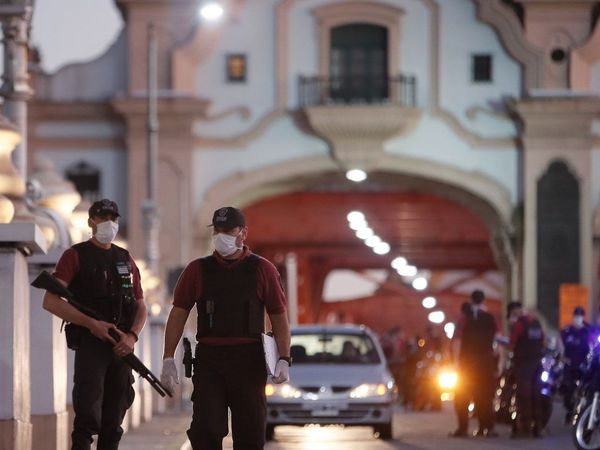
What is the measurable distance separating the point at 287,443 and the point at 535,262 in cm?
3124

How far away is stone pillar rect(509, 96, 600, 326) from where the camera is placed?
A: 182 ft

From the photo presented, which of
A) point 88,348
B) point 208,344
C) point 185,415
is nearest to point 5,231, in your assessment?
point 88,348

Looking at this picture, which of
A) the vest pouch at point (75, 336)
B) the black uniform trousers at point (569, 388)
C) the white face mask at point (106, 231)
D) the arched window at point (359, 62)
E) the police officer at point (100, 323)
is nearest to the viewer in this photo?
the police officer at point (100, 323)

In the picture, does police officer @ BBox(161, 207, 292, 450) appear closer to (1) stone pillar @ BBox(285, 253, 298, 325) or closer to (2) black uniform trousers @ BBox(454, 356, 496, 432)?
(2) black uniform trousers @ BBox(454, 356, 496, 432)

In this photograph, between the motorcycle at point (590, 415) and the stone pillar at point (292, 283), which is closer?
the motorcycle at point (590, 415)

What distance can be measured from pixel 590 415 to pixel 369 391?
18.0 ft

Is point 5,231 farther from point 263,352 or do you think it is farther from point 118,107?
point 118,107

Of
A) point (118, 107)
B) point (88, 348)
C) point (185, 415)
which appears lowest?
point (185, 415)

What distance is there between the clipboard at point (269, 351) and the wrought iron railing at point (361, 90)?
42.8 m

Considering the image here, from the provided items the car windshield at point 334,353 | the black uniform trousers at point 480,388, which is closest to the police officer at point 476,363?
the black uniform trousers at point 480,388

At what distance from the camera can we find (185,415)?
34906 millimetres

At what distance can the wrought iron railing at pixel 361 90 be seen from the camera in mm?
55906

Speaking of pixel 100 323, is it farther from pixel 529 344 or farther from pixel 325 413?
A: pixel 529 344

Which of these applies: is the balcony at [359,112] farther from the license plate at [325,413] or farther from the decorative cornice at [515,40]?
the license plate at [325,413]
